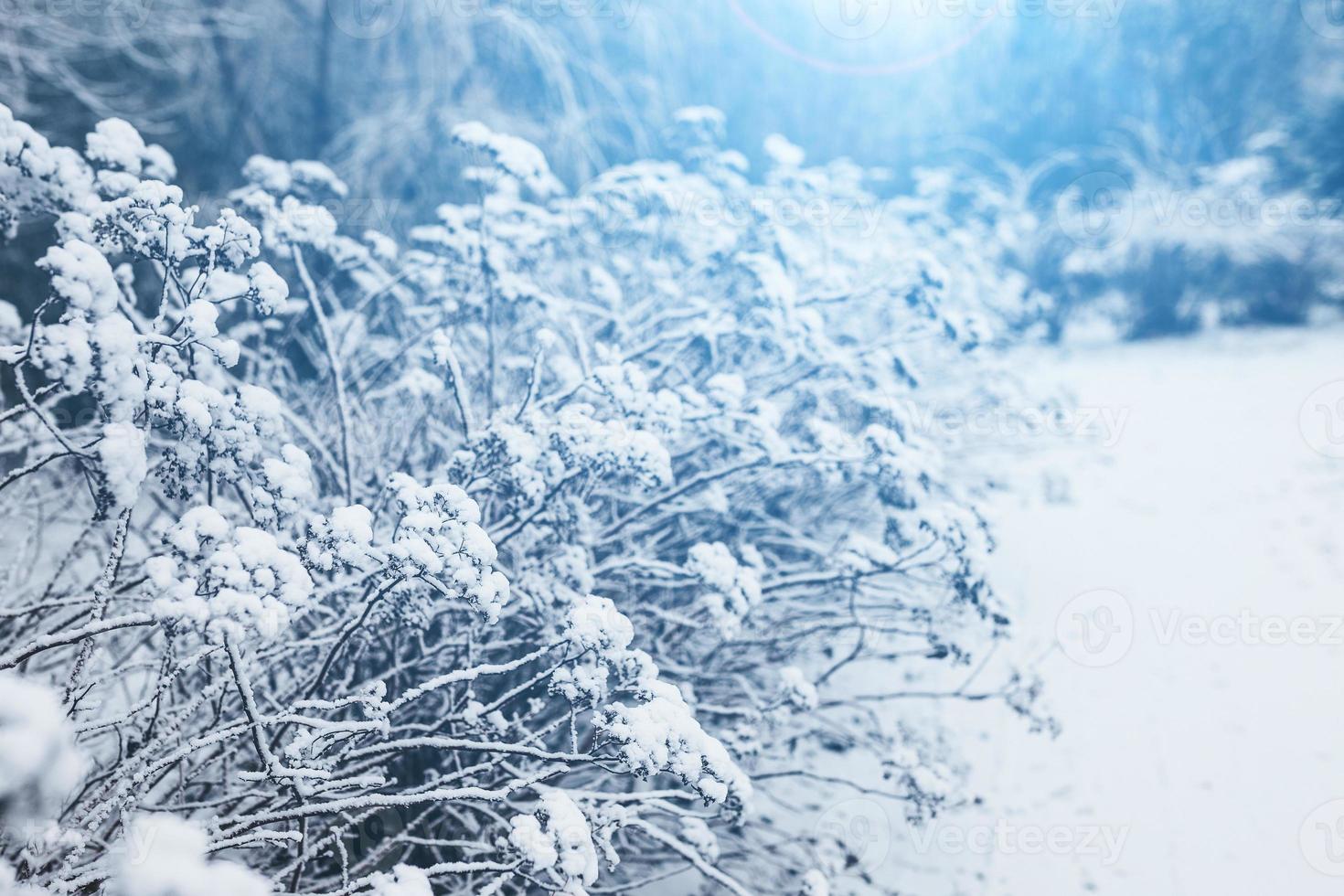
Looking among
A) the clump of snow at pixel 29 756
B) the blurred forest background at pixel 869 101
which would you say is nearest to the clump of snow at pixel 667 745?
the clump of snow at pixel 29 756

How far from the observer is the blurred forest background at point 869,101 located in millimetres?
5941

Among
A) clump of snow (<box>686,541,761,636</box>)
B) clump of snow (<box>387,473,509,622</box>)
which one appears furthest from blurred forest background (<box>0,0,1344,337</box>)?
clump of snow (<box>387,473,509,622</box>)

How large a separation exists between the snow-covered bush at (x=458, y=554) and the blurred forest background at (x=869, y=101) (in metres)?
2.51

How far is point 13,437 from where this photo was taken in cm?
282

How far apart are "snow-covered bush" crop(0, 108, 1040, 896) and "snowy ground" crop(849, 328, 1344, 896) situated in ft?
1.34

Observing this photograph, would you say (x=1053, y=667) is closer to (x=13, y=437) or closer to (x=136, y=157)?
(x=136, y=157)

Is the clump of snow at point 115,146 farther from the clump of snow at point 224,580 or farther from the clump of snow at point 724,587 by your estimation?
the clump of snow at point 724,587

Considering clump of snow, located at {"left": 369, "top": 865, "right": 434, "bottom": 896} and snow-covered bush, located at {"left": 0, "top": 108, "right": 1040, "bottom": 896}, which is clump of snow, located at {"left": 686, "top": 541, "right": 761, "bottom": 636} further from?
clump of snow, located at {"left": 369, "top": 865, "right": 434, "bottom": 896}

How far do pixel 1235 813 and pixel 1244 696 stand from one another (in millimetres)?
821

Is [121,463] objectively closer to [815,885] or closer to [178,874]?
[178,874]

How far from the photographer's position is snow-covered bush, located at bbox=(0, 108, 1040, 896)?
153cm

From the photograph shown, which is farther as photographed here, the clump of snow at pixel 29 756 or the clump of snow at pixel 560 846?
the clump of snow at pixel 560 846

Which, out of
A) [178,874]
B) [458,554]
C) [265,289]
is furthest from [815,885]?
[265,289]

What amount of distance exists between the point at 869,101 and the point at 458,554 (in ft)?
33.1
